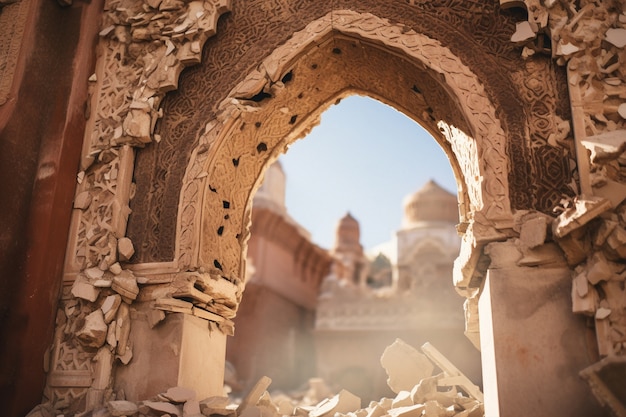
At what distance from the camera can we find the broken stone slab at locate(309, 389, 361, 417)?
6.02 metres

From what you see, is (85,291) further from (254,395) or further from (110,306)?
(254,395)

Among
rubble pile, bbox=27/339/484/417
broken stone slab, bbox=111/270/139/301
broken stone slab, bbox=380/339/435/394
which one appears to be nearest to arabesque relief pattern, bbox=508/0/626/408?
rubble pile, bbox=27/339/484/417

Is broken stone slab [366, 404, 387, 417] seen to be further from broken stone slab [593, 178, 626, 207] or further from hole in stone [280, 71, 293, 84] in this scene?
hole in stone [280, 71, 293, 84]

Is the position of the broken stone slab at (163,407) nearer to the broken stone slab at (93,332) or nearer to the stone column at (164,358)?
the stone column at (164,358)

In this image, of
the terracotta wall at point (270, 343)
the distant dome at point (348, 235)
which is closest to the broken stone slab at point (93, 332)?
the terracotta wall at point (270, 343)

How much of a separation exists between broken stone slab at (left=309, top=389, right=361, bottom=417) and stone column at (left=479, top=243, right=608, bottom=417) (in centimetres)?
216

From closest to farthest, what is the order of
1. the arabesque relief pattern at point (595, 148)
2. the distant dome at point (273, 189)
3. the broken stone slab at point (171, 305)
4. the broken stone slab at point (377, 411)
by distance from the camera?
the arabesque relief pattern at point (595, 148)
the broken stone slab at point (171, 305)
the broken stone slab at point (377, 411)
the distant dome at point (273, 189)

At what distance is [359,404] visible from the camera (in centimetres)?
635

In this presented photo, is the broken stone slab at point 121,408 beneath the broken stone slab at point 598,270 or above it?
beneath

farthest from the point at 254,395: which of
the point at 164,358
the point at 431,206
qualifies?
the point at 431,206

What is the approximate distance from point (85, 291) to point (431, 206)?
79.8 ft

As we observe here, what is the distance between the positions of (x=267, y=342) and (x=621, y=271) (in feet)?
38.7

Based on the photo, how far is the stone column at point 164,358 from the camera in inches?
186

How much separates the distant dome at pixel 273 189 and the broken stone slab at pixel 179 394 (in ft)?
34.5
